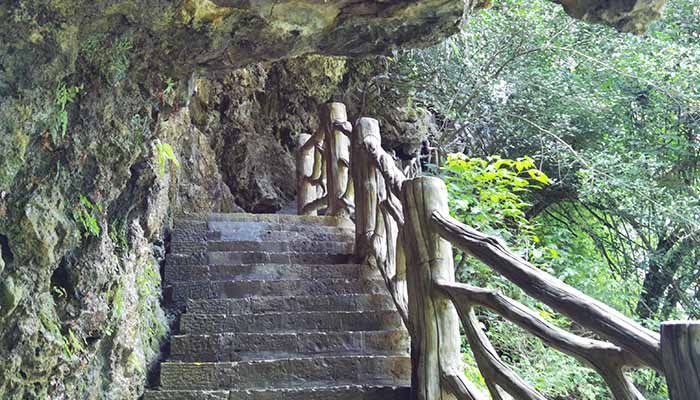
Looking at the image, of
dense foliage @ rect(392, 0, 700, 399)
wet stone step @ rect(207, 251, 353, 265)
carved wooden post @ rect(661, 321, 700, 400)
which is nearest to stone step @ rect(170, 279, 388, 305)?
wet stone step @ rect(207, 251, 353, 265)

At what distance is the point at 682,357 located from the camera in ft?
4.40

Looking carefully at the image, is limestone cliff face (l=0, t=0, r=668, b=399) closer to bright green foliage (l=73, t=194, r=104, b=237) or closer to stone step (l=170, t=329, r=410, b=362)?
bright green foliage (l=73, t=194, r=104, b=237)

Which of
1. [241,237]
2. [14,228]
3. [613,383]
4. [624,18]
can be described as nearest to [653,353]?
[613,383]

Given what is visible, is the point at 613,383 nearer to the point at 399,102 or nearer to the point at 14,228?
the point at 14,228

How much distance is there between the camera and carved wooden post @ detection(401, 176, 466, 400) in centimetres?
280

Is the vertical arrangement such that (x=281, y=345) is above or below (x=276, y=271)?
below

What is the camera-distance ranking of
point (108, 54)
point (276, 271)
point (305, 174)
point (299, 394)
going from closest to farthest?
point (108, 54) → point (299, 394) → point (276, 271) → point (305, 174)

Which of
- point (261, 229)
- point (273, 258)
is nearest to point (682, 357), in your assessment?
point (273, 258)

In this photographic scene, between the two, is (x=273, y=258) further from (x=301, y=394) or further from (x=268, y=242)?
(x=301, y=394)

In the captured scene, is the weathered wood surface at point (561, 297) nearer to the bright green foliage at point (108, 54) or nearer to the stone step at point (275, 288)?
the stone step at point (275, 288)

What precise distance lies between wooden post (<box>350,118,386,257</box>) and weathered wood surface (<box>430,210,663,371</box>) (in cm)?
137

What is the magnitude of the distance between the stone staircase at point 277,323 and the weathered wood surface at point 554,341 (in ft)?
2.19

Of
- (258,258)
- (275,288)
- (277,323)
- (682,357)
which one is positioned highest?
(258,258)

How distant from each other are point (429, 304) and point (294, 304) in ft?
4.02
